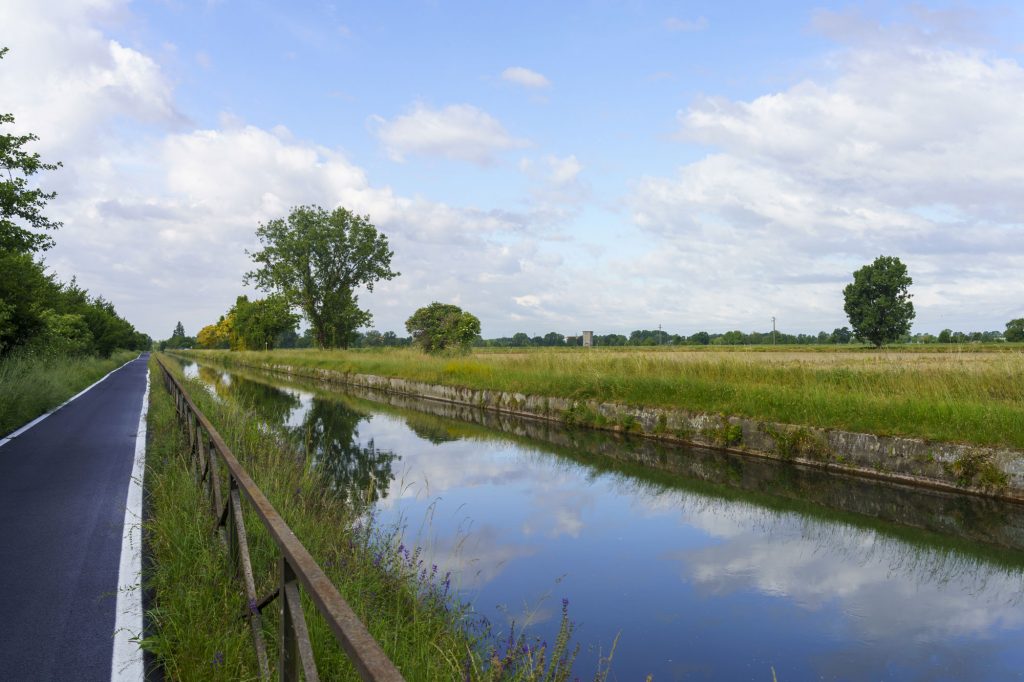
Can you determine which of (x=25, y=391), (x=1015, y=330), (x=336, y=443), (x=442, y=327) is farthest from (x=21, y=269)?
(x=1015, y=330)

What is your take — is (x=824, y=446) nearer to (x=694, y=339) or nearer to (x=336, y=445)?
(x=336, y=445)

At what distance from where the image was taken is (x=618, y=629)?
218 inches

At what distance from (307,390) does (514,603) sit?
94.6 ft

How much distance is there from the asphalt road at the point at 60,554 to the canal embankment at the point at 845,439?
10.8 m

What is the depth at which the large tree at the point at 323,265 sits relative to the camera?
169ft

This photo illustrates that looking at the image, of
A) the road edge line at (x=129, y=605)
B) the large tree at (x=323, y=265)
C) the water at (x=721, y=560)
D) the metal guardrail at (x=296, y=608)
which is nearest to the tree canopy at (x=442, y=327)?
the large tree at (x=323, y=265)

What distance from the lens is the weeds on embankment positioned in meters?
3.70

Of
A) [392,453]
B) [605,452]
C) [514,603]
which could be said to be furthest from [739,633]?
[392,453]

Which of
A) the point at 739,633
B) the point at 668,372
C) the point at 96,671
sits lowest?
the point at 739,633

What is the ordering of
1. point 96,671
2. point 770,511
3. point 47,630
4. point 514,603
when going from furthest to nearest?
1. point 770,511
2. point 514,603
3. point 47,630
4. point 96,671

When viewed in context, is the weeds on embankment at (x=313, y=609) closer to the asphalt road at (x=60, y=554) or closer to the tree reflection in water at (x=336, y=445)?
the asphalt road at (x=60, y=554)

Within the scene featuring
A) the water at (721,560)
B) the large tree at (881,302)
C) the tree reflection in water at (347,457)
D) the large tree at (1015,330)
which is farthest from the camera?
the large tree at (881,302)

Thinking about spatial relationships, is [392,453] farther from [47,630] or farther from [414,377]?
[414,377]

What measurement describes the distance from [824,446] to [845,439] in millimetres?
408
